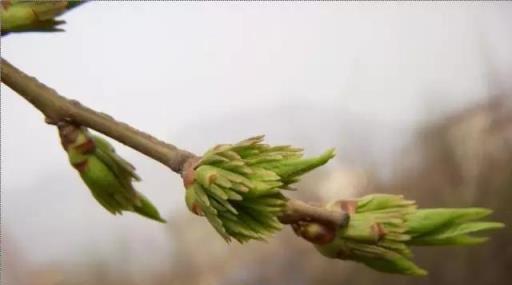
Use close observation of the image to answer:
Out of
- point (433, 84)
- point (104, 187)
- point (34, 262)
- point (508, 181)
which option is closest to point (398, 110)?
point (433, 84)

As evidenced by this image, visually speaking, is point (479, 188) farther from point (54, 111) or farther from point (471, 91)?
point (54, 111)

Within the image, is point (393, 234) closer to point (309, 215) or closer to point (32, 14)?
point (309, 215)

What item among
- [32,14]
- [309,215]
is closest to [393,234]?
[309,215]

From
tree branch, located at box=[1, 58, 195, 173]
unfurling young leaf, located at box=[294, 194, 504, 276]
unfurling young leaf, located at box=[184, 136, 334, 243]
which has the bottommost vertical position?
unfurling young leaf, located at box=[294, 194, 504, 276]
